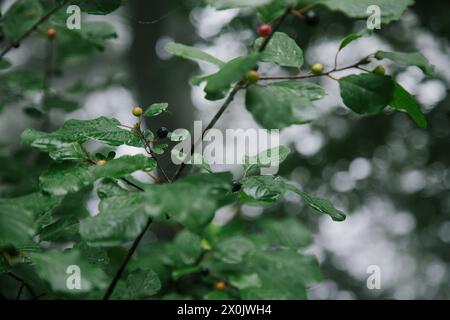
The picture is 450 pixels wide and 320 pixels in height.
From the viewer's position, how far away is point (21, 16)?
1617 millimetres

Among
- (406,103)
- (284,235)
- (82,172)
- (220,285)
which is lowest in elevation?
(220,285)

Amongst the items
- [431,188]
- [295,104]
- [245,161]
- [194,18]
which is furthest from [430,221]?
[295,104]

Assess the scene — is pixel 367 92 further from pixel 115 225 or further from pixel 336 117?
pixel 336 117

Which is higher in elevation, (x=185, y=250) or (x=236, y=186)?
(x=236, y=186)

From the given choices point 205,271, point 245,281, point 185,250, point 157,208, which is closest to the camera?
point 157,208

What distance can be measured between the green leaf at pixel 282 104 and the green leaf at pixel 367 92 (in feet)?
0.21

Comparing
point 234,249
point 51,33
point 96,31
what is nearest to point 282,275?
point 234,249

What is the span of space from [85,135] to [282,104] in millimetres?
413

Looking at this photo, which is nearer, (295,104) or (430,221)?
(295,104)

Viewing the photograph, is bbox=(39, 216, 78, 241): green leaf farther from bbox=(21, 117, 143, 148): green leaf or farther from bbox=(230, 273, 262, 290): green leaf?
bbox=(230, 273, 262, 290): green leaf

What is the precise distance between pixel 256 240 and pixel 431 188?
216 centimetres

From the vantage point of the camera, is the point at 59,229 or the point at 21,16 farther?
the point at 21,16

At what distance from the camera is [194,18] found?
292cm
